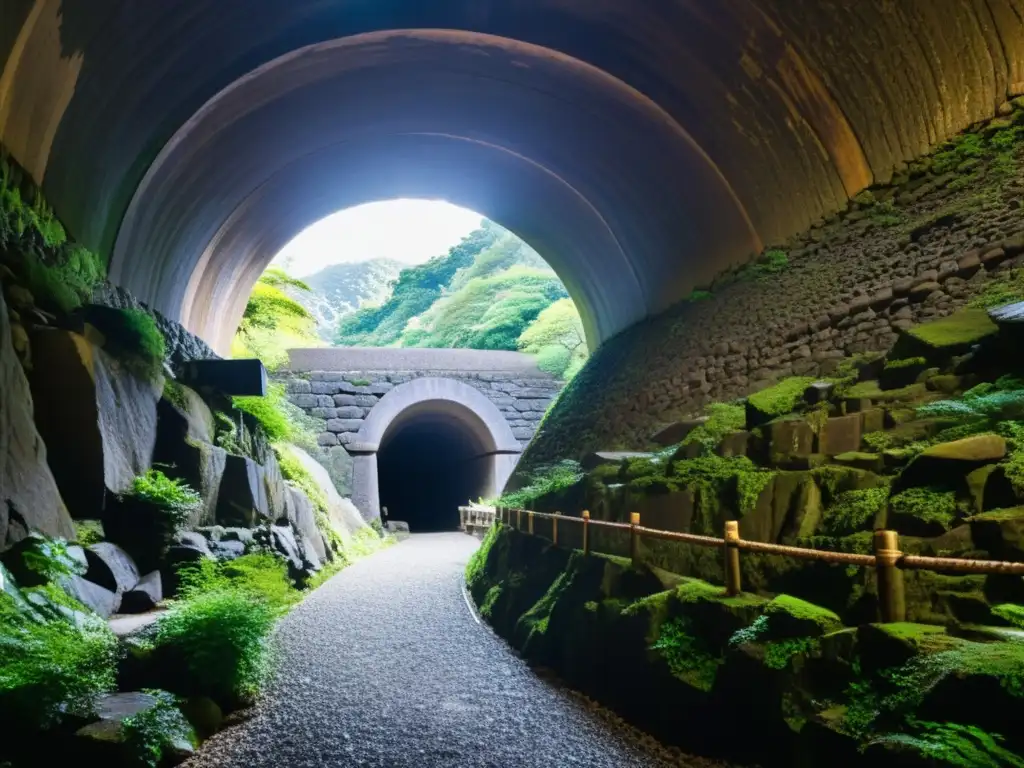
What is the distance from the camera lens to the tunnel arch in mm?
17562

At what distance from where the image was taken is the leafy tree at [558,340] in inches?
769

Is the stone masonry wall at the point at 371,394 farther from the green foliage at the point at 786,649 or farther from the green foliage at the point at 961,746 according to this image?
the green foliage at the point at 961,746

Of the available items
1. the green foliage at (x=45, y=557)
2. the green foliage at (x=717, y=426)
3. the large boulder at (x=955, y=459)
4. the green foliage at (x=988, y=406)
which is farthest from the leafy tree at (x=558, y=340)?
the large boulder at (x=955, y=459)

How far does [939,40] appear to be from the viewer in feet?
21.2

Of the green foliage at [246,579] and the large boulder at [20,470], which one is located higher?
the large boulder at [20,470]

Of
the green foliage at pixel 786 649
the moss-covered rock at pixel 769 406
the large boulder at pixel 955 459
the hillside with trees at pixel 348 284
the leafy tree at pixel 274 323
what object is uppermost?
the hillside with trees at pixel 348 284

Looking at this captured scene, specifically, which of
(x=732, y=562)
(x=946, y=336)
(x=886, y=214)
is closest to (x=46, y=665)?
(x=732, y=562)

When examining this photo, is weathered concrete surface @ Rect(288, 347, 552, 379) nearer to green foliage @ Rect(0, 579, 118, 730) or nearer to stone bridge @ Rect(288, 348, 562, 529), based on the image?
stone bridge @ Rect(288, 348, 562, 529)

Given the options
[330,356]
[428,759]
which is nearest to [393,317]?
[330,356]

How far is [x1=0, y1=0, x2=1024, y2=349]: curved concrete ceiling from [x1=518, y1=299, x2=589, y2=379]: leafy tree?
6546 mm

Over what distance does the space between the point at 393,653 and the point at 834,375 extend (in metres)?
4.62

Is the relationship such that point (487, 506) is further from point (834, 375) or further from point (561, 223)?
point (834, 375)

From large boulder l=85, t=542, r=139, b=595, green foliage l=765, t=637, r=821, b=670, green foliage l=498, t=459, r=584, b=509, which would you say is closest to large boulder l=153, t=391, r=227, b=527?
large boulder l=85, t=542, r=139, b=595

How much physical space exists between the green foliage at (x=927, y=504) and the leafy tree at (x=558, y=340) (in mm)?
13896
